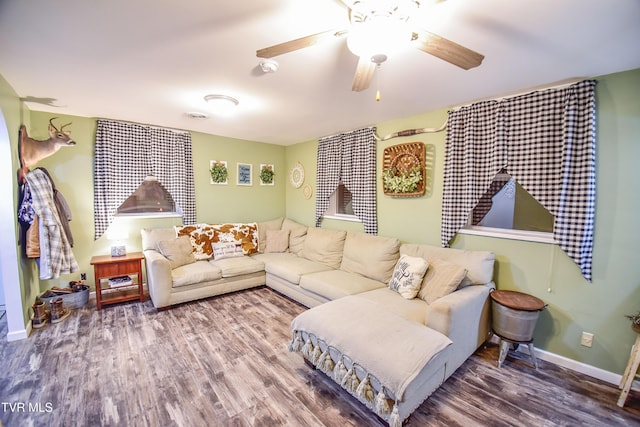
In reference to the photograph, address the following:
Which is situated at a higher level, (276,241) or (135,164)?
(135,164)

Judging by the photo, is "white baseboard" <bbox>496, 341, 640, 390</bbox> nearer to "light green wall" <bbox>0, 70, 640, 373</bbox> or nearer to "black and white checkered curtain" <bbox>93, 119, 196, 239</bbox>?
"light green wall" <bbox>0, 70, 640, 373</bbox>

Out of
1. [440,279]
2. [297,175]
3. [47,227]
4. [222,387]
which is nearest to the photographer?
[222,387]

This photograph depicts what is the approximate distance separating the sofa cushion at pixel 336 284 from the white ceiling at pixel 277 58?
190 centimetres

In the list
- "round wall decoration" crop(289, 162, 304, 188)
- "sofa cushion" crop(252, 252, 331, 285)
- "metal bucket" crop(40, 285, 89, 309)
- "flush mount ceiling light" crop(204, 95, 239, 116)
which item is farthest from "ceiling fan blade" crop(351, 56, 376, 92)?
"metal bucket" crop(40, 285, 89, 309)

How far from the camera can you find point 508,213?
2.74m

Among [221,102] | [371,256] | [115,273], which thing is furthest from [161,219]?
[371,256]

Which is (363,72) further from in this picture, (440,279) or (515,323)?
(515,323)

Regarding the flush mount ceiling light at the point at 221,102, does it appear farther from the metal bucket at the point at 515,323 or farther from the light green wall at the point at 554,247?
the metal bucket at the point at 515,323

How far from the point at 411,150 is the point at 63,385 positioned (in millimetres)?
3743

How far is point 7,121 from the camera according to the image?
2305 millimetres

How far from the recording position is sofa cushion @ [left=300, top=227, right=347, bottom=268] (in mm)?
3699

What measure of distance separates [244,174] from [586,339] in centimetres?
461

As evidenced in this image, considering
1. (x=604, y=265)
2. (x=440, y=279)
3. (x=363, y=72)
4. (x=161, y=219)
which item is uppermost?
(x=363, y=72)

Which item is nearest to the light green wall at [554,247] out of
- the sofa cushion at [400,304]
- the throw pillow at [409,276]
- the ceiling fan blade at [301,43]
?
the throw pillow at [409,276]
